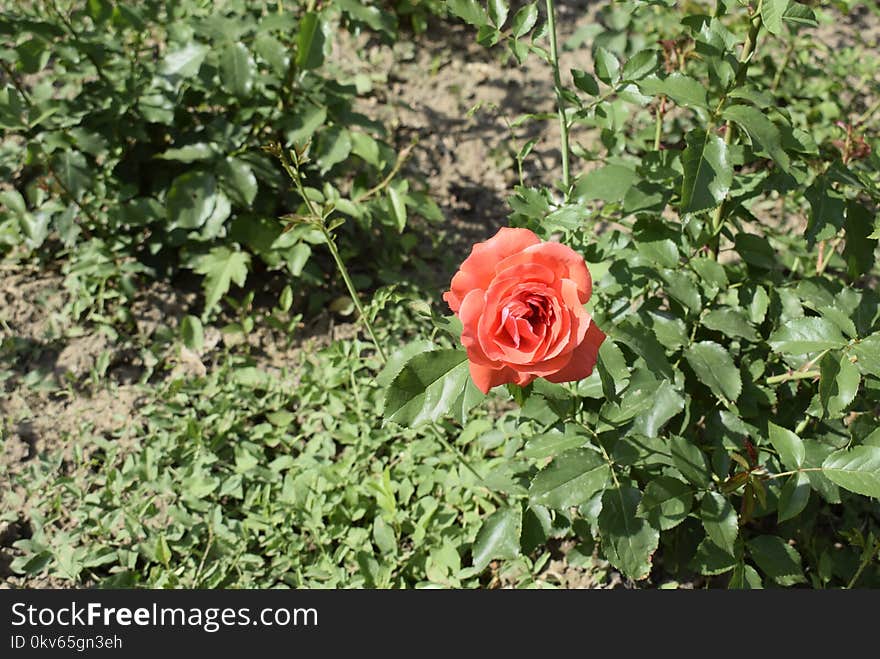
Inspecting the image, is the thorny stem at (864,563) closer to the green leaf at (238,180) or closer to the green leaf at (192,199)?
the green leaf at (238,180)

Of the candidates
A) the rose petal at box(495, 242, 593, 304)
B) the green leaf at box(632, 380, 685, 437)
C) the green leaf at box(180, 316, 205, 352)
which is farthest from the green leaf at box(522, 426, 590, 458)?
the green leaf at box(180, 316, 205, 352)

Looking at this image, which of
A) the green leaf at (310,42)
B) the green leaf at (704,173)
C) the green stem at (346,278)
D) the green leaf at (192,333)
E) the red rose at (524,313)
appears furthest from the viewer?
the green leaf at (192,333)

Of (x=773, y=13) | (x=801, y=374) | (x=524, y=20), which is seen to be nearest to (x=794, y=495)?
(x=801, y=374)

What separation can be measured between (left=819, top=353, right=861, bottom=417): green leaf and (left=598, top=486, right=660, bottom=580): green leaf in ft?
1.37

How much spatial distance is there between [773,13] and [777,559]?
1.15 m

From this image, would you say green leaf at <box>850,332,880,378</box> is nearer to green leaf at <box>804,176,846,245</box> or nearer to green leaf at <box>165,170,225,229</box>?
green leaf at <box>804,176,846,245</box>

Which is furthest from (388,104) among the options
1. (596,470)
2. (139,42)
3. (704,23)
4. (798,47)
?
(596,470)

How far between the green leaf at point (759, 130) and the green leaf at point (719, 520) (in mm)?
695

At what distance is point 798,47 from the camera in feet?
12.3

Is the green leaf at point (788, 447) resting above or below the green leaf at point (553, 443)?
above

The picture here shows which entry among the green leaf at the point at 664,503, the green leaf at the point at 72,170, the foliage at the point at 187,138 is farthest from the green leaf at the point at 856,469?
the green leaf at the point at 72,170

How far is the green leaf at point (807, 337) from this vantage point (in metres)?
1.72

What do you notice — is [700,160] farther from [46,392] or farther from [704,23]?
[46,392]

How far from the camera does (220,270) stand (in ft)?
9.40
